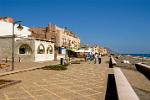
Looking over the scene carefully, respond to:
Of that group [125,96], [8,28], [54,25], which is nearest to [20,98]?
[125,96]

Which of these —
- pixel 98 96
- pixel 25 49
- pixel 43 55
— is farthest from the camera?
pixel 43 55

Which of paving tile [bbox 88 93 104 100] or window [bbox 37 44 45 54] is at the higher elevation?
window [bbox 37 44 45 54]

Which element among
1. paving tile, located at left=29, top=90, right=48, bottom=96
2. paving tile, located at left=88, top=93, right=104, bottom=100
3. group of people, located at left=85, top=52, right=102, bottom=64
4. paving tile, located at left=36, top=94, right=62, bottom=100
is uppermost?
group of people, located at left=85, top=52, right=102, bottom=64

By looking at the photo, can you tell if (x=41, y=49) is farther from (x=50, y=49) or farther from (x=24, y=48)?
(x=50, y=49)

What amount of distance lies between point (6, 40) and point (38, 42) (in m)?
5.47

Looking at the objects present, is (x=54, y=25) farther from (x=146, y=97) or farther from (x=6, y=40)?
(x=146, y=97)

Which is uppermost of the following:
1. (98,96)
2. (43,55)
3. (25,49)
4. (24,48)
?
(24,48)

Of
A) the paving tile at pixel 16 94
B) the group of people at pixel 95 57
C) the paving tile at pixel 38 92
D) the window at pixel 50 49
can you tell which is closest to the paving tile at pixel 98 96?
the paving tile at pixel 38 92

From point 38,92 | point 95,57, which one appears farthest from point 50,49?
point 38,92

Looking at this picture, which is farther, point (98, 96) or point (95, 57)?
point (95, 57)

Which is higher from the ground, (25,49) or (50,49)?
(50,49)

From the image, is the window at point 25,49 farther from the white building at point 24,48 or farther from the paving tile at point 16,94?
the paving tile at point 16,94

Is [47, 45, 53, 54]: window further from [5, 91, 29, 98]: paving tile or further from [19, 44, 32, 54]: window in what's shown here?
[5, 91, 29, 98]: paving tile

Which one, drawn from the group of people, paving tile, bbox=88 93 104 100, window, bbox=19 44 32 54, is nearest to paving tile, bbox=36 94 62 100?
paving tile, bbox=88 93 104 100
